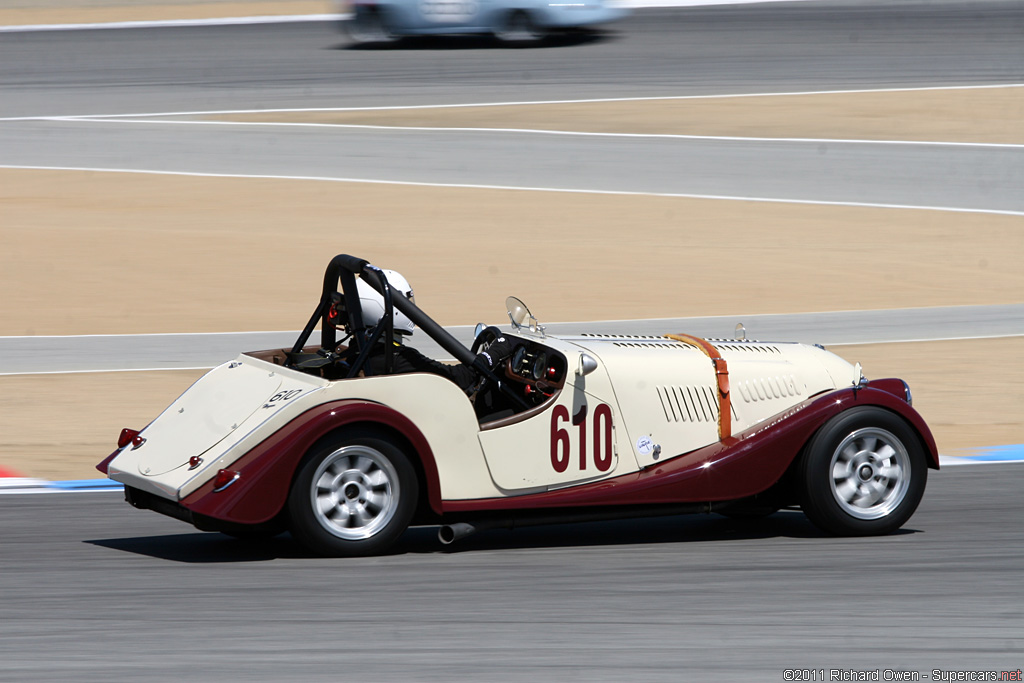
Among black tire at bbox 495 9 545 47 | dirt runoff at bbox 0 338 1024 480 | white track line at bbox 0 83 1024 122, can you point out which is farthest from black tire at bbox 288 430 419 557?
black tire at bbox 495 9 545 47

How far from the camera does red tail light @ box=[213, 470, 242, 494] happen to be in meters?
6.02

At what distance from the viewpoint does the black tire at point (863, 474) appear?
6664 mm

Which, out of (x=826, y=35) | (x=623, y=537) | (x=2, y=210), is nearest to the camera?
(x=623, y=537)

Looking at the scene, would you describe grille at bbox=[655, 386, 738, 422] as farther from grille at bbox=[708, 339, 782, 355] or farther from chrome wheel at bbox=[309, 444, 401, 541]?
chrome wheel at bbox=[309, 444, 401, 541]

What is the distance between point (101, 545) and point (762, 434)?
3195 millimetres

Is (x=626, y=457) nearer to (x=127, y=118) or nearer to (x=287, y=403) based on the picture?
(x=287, y=403)

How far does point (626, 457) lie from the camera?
6.63 metres

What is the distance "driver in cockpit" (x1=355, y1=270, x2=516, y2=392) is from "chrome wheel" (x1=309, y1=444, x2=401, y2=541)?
524mm

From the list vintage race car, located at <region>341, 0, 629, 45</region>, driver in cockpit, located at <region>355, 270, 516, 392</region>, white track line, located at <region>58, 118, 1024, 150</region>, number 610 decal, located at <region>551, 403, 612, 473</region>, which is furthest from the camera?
vintage race car, located at <region>341, 0, 629, 45</region>

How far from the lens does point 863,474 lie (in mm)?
6766

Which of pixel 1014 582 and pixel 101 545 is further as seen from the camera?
pixel 101 545

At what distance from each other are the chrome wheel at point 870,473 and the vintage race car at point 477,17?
1729cm

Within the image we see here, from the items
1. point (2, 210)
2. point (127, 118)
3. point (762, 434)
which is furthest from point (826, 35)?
point (762, 434)

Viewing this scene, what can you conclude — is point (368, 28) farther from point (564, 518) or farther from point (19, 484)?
point (564, 518)
